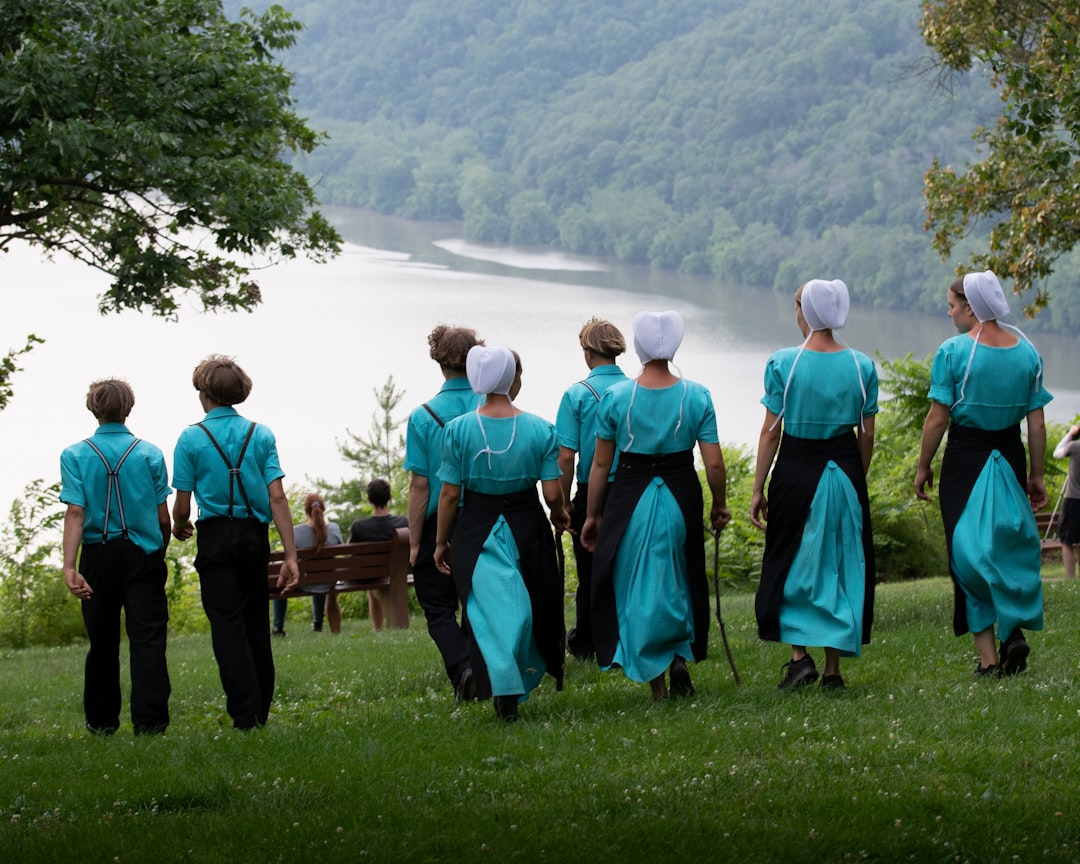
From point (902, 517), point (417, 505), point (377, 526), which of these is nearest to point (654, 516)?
point (417, 505)

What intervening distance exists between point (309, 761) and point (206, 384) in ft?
7.35

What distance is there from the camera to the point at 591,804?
5.31 meters

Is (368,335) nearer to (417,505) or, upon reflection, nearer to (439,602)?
(439,602)

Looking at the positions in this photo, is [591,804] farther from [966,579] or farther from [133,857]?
[966,579]

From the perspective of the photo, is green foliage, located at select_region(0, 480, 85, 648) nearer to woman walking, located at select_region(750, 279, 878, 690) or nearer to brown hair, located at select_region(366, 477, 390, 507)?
brown hair, located at select_region(366, 477, 390, 507)

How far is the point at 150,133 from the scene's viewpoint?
13.9 meters

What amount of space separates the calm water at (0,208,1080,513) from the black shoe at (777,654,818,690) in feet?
156

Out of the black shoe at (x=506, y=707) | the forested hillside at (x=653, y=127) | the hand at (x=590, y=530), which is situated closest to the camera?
the black shoe at (x=506, y=707)

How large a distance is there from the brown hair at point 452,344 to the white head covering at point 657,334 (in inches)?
48.5

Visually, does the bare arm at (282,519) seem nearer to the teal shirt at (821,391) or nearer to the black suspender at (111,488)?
the black suspender at (111,488)

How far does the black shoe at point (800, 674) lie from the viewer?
7441 millimetres

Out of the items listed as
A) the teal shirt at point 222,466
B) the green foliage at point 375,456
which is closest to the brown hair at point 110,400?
the teal shirt at point 222,466

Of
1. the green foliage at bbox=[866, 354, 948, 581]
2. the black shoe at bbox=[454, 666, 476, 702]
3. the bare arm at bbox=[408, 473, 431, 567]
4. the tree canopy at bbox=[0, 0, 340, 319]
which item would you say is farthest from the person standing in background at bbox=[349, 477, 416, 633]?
the green foliage at bbox=[866, 354, 948, 581]

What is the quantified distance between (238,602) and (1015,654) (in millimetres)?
4188
